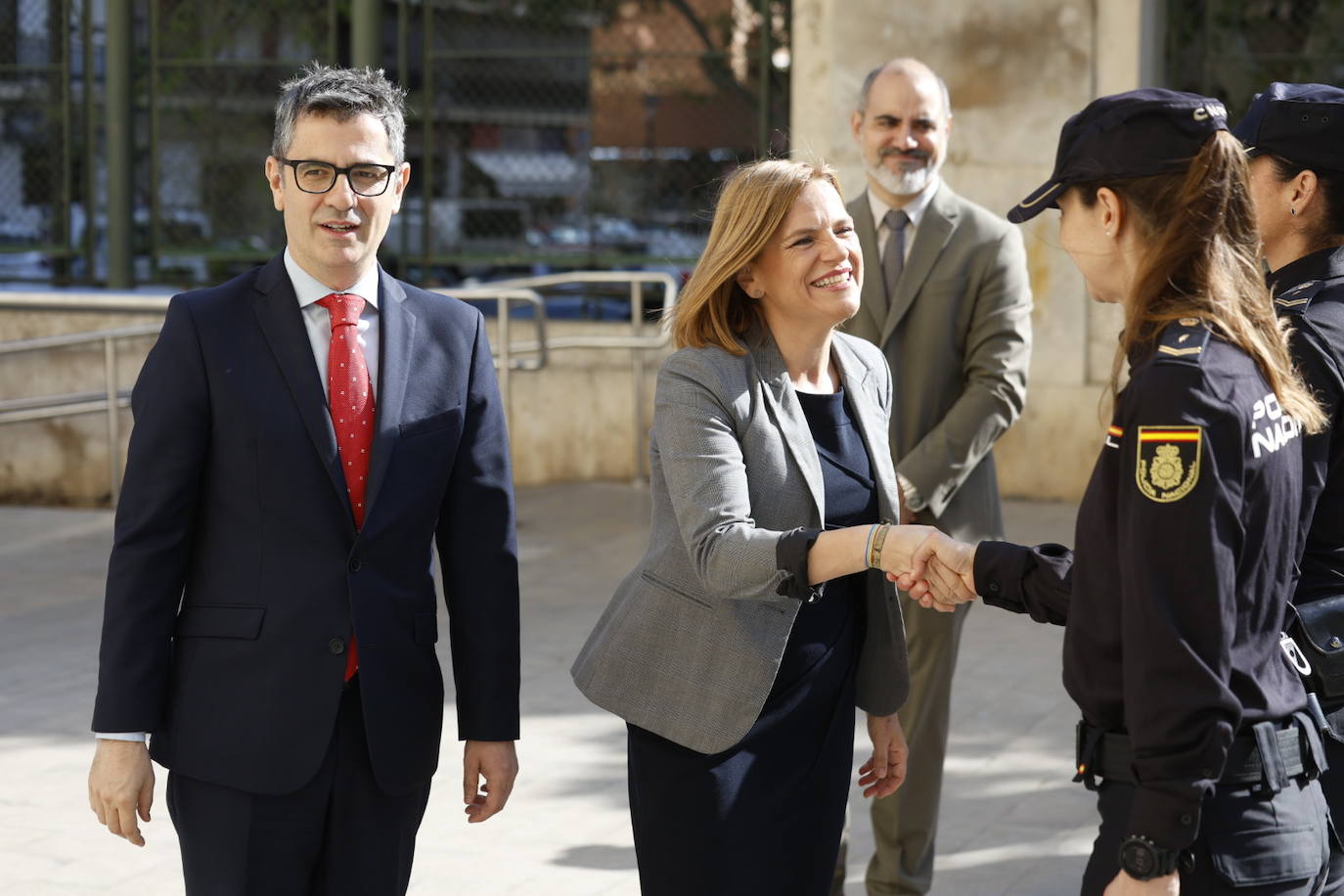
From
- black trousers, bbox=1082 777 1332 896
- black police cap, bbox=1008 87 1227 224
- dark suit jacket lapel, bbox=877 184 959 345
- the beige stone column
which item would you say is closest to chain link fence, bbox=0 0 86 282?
the beige stone column

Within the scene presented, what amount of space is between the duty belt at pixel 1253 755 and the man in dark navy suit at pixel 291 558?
1168mm

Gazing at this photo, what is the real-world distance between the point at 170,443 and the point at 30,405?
897 centimetres

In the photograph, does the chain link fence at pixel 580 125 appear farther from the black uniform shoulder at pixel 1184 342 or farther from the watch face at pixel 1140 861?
the watch face at pixel 1140 861

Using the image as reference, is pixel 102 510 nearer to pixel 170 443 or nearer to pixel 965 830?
pixel 965 830

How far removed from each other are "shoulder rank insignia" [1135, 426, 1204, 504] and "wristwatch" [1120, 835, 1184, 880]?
44 centimetres

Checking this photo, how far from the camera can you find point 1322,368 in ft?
8.51

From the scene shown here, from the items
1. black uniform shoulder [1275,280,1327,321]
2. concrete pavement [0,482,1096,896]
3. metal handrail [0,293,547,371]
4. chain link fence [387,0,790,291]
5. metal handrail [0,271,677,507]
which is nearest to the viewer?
black uniform shoulder [1275,280,1327,321]

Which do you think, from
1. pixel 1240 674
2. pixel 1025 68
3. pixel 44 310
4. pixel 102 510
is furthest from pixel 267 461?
pixel 44 310

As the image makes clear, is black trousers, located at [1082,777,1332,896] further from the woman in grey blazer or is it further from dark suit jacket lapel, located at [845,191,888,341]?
dark suit jacket lapel, located at [845,191,888,341]

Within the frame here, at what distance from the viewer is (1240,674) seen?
224 centimetres

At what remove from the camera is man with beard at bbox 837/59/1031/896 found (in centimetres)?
432

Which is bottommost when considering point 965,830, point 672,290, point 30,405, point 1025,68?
point 965,830

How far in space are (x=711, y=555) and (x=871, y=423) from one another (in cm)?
53

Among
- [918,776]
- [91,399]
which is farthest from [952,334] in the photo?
[91,399]
